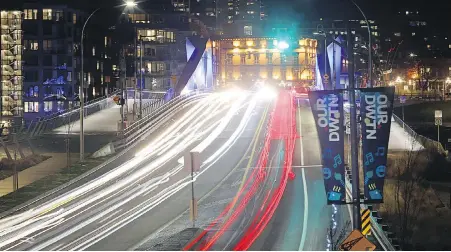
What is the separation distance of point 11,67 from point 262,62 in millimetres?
77046

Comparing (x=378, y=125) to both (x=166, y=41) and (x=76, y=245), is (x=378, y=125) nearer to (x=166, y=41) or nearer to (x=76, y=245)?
(x=76, y=245)

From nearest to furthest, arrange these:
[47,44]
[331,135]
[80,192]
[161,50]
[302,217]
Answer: [331,135], [302,217], [80,192], [47,44], [161,50]

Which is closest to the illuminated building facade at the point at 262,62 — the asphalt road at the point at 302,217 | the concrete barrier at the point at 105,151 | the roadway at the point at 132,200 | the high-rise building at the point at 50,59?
the high-rise building at the point at 50,59

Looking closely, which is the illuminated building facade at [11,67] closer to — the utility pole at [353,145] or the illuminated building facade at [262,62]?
the utility pole at [353,145]

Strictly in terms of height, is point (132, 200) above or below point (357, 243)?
below

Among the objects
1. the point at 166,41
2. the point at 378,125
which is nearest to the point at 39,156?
the point at 378,125

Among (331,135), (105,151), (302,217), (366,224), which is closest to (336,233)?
(302,217)

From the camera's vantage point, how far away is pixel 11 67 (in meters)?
71.4

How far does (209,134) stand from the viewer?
5284 cm

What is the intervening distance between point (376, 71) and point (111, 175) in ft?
194

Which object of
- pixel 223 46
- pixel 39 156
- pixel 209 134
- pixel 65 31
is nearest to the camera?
pixel 39 156

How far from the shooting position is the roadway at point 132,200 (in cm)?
2222

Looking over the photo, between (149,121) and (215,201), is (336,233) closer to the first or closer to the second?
(215,201)

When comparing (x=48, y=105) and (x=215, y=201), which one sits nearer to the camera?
(x=215, y=201)
